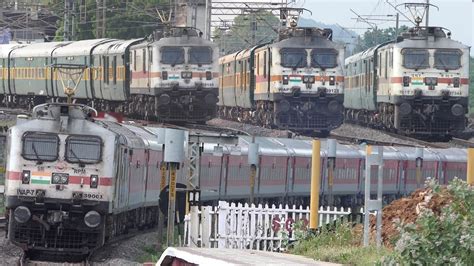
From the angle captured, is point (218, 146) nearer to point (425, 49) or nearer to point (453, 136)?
point (425, 49)

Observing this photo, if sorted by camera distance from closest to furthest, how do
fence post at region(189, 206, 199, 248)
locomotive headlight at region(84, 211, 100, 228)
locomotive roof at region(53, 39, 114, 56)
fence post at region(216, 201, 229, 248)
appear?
fence post at region(216, 201, 229, 248)
fence post at region(189, 206, 199, 248)
locomotive headlight at region(84, 211, 100, 228)
locomotive roof at region(53, 39, 114, 56)

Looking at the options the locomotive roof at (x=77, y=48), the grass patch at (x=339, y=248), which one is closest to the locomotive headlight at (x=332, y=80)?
the locomotive roof at (x=77, y=48)

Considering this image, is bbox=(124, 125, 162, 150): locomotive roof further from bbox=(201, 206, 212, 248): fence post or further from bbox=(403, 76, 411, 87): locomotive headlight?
bbox=(403, 76, 411, 87): locomotive headlight

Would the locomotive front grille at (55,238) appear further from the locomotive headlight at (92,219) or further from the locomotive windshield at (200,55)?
the locomotive windshield at (200,55)

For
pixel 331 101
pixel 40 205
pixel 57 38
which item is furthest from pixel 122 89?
pixel 57 38

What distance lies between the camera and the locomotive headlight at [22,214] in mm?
25172

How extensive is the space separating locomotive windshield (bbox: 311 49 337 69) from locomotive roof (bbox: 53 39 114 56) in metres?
10.6

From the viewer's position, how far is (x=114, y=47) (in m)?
54.0

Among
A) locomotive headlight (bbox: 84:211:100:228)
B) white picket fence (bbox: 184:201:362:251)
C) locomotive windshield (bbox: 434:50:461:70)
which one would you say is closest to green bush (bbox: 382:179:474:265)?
white picket fence (bbox: 184:201:362:251)

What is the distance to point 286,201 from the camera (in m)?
41.2

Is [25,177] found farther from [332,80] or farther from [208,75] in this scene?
[208,75]

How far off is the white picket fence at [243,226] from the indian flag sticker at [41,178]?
2840 millimetres

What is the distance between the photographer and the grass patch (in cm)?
1644

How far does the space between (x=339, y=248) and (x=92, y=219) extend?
7846 mm
